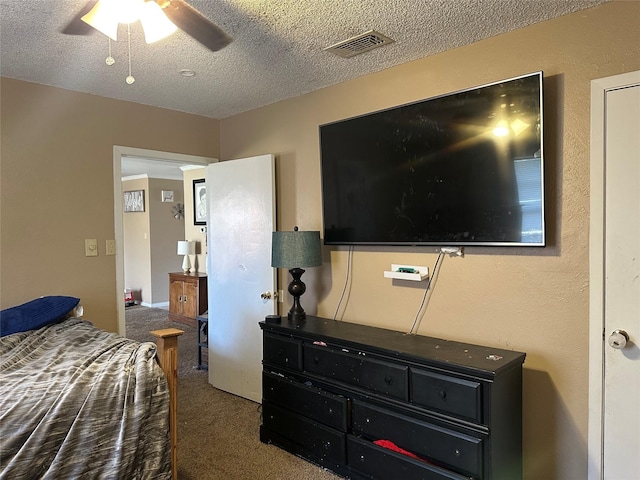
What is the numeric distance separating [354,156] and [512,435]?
6.09 ft

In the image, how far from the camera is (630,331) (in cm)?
198

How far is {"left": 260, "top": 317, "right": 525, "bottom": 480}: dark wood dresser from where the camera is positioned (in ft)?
6.51

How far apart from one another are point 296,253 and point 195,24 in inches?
57.4

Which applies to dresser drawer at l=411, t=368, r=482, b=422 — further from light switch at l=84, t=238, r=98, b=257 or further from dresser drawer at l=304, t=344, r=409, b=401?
light switch at l=84, t=238, r=98, b=257

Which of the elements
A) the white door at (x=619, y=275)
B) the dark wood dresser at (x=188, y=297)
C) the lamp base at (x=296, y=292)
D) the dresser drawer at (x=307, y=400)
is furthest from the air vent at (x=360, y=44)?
the dark wood dresser at (x=188, y=297)

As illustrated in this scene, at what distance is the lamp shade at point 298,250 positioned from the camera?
9.55 ft

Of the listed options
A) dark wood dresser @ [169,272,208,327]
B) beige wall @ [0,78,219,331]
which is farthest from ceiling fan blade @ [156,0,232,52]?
dark wood dresser @ [169,272,208,327]

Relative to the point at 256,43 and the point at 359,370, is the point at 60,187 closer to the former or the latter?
the point at 256,43

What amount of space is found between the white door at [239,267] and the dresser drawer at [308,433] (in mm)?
719

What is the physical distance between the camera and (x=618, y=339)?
1979 millimetres

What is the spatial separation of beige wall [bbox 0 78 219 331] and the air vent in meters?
1.88

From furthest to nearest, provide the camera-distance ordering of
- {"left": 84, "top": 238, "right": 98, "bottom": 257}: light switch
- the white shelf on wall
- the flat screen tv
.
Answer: {"left": 84, "top": 238, "right": 98, "bottom": 257}: light switch → the white shelf on wall → the flat screen tv

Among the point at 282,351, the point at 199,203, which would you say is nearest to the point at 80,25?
the point at 282,351

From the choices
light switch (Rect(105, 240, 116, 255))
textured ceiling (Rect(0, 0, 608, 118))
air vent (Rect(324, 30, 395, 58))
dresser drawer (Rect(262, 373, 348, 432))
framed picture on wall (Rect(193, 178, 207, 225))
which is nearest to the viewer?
textured ceiling (Rect(0, 0, 608, 118))
